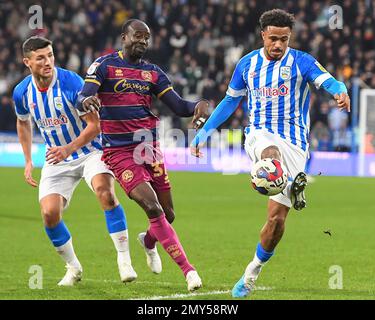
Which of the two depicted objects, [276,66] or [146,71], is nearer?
[276,66]

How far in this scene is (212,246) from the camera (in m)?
12.2

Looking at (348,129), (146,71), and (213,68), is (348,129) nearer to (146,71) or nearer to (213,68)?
(213,68)

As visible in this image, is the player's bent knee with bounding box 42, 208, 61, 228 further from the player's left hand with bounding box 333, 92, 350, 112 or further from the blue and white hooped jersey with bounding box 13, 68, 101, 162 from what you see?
the player's left hand with bounding box 333, 92, 350, 112

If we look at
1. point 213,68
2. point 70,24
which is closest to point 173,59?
point 213,68

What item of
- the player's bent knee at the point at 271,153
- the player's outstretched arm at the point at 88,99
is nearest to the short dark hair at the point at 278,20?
the player's bent knee at the point at 271,153

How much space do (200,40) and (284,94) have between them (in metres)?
21.0

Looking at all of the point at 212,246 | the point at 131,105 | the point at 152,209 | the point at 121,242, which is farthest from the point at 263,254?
the point at 212,246

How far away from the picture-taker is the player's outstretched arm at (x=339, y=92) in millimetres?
7617

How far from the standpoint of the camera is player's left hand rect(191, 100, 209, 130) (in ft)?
27.4

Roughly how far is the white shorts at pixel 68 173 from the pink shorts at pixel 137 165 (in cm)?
21

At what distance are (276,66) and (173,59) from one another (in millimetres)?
20148

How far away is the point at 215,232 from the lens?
45.4 feet

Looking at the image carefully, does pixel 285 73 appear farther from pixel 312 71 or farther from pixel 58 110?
pixel 58 110

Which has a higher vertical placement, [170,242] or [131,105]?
[131,105]
